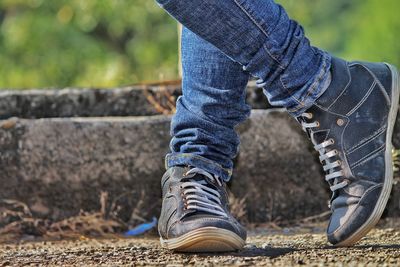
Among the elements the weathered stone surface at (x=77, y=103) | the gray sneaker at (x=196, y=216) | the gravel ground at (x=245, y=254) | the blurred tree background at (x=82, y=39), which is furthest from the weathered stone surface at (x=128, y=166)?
the blurred tree background at (x=82, y=39)

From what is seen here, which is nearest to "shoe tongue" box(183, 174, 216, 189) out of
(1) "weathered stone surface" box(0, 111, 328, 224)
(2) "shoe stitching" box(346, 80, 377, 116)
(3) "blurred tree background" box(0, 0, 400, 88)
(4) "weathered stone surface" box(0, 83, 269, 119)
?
(2) "shoe stitching" box(346, 80, 377, 116)

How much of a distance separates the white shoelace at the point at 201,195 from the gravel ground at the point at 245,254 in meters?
0.11

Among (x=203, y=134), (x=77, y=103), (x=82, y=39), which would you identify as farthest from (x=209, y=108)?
(x=82, y=39)

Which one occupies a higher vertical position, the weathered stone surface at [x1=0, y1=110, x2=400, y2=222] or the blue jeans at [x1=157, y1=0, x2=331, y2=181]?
the weathered stone surface at [x1=0, y1=110, x2=400, y2=222]

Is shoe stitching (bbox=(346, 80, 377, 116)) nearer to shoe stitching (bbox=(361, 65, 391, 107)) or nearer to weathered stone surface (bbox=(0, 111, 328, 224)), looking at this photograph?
shoe stitching (bbox=(361, 65, 391, 107))

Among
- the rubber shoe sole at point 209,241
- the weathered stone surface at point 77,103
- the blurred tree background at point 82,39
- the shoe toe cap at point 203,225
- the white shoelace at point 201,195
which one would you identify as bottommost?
the rubber shoe sole at point 209,241

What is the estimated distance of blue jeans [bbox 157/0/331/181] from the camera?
196 centimetres

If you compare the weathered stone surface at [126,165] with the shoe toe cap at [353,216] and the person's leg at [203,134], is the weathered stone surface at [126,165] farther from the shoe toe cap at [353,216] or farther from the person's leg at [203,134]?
the shoe toe cap at [353,216]

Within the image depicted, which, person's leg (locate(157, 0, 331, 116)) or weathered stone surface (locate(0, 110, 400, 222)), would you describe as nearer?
person's leg (locate(157, 0, 331, 116))

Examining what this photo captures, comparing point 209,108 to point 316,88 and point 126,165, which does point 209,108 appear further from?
point 126,165

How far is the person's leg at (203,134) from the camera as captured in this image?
6.87 ft

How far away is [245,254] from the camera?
1.98 metres

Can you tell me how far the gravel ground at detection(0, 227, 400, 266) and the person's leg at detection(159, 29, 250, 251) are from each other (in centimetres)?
10

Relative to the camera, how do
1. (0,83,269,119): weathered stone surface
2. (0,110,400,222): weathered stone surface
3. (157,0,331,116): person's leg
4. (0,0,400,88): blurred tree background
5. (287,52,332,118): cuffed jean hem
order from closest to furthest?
(157,0,331,116): person's leg
(287,52,332,118): cuffed jean hem
(0,110,400,222): weathered stone surface
(0,83,269,119): weathered stone surface
(0,0,400,88): blurred tree background
